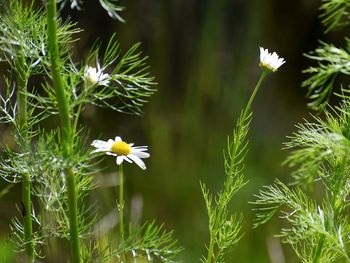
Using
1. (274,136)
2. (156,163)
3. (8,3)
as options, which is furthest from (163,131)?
(8,3)

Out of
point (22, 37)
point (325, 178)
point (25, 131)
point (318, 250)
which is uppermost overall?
point (22, 37)

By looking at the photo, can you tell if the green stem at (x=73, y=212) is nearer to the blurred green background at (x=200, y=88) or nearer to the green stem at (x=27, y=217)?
the green stem at (x=27, y=217)

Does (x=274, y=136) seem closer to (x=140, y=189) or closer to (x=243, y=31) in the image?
(x=243, y=31)

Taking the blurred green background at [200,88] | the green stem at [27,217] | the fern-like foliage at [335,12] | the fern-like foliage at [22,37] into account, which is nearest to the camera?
the fern-like foliage at [335,12]

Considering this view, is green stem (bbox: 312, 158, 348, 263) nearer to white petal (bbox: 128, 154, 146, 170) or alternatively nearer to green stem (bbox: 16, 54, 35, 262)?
white petal (bbox: 128, 154, 146, 170)

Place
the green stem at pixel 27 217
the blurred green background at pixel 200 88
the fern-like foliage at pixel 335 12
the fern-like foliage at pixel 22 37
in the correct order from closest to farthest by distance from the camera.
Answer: the fern-like foliage at pixel 335 12
the fern-like foliage at pixel 22 37
the green stem at pixel 27 217
the blurred green background at pixel 200 88

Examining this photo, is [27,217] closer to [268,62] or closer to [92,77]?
[92,77]

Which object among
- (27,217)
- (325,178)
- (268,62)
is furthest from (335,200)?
(27,217)

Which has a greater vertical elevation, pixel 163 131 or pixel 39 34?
pixel 163 131

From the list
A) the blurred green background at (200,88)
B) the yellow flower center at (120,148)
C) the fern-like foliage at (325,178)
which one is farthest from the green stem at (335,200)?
the blurred green background at (200,88)
